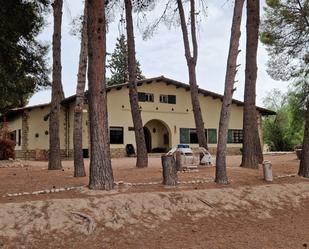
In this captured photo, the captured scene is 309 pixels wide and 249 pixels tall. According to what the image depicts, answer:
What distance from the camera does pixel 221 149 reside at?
919 centimetres

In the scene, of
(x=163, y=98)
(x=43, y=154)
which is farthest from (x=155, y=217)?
(x=163, y=98)

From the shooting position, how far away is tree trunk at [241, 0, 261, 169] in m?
12.1

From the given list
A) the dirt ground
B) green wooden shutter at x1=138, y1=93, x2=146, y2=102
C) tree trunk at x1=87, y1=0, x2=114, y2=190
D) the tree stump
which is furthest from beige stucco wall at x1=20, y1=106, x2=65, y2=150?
tree trunk at x1=87, y1=0, x2=114, y2=190

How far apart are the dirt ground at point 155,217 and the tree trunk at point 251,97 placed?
3206 millimetres

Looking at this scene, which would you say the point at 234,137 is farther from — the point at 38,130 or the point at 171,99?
the point at 38,130

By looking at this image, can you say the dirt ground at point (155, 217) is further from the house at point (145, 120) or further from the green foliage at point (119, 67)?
the green foliage at point (119, 67)

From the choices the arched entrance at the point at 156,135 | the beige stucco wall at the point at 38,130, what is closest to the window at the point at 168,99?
the arched entrance at the point at 156,135

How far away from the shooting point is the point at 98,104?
777 cm

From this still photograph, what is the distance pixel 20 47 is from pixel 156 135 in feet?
49.2

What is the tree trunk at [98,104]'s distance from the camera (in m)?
7.67

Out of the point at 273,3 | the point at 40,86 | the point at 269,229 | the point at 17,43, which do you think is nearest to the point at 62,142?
the point at 40,86

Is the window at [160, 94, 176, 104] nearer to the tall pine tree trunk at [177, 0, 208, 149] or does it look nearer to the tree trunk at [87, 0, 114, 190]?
the tall pine tree trunk at [177, 0, 208, 149]

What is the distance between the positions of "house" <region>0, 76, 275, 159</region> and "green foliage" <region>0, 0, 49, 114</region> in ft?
27.1

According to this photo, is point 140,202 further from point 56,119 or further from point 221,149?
point 56,119
